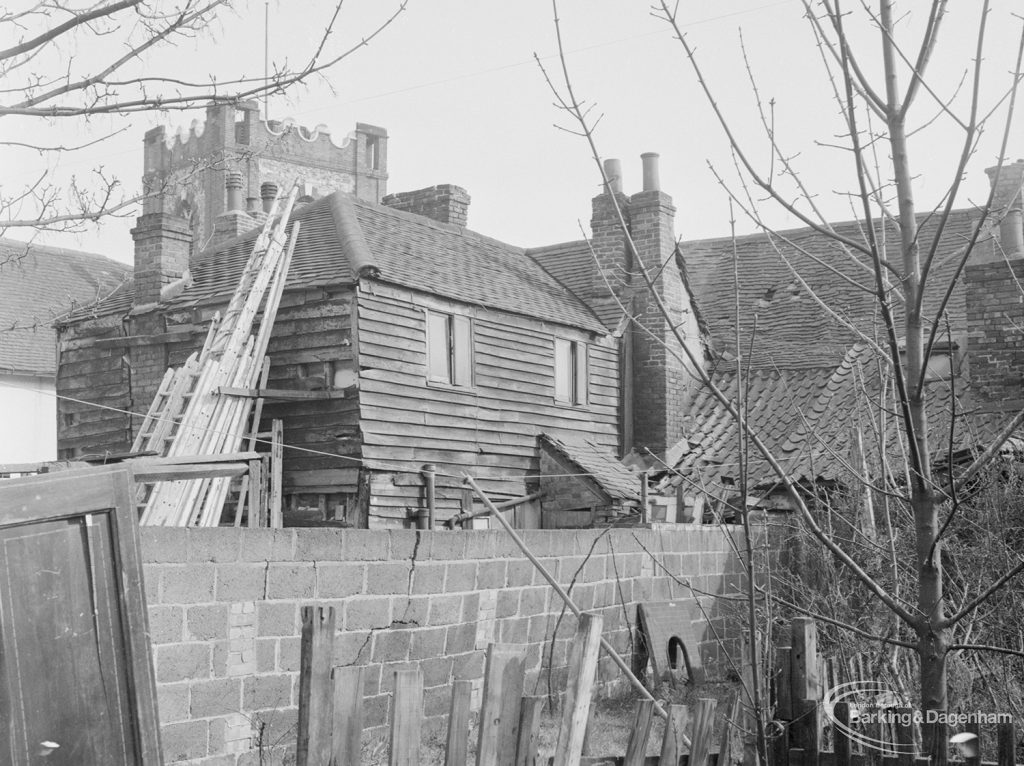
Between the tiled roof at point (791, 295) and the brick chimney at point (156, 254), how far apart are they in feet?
27.9

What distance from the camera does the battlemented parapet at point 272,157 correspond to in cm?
5125

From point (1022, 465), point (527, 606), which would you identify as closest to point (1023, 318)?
point (1022, 465)

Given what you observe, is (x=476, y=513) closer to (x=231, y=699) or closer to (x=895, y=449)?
(x=895, y=449)

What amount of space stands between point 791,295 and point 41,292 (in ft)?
60.9

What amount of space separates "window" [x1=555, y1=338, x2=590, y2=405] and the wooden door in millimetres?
15756

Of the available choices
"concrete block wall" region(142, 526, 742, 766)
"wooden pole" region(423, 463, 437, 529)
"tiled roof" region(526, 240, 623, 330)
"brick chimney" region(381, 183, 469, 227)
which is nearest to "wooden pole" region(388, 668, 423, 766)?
"concrete block wall" region(142, 526, 742, 766)

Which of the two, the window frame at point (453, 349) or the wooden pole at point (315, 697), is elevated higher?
Result: the window frame at point (453, 349)

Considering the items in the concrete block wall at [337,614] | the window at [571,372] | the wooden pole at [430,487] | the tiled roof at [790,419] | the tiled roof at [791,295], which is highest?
the tiled roof at [791,295]

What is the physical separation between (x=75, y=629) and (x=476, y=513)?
1321 cm

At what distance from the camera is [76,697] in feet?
12.0

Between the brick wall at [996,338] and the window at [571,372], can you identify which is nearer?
the brick wall at [996,338]

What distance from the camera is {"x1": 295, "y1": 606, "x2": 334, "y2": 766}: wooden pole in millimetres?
2975

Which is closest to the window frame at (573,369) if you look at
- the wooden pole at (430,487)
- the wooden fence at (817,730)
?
the wooden pole at (430,487)

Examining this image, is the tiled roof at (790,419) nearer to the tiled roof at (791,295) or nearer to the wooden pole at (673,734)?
the tiled roof at (791,295)
